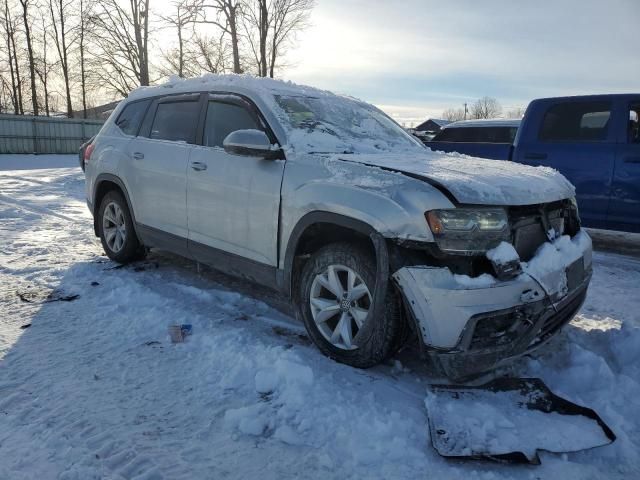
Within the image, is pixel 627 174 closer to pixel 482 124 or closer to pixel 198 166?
pixel 482 124

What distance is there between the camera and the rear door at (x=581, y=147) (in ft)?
19.9

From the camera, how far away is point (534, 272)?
2629 mm

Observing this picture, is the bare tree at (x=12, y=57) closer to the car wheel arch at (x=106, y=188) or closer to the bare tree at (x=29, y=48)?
the bare tree at (x=29, y=48)

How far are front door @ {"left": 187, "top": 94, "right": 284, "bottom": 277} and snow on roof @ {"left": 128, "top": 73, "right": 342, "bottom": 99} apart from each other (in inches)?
4.9

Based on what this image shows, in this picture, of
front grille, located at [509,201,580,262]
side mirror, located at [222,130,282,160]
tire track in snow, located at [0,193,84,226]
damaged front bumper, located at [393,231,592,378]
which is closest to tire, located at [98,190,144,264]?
side mirror, located at [222,130,282,160]

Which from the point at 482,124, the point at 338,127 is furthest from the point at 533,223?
the point at 482,124

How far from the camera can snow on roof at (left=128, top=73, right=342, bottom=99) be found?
3.96 meters

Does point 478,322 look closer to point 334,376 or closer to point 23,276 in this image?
point 334,376

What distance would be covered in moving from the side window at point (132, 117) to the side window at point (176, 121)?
30cm

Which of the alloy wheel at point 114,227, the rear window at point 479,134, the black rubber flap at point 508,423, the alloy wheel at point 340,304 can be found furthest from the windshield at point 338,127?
the rear window at point 479,134

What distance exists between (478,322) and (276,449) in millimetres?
1176

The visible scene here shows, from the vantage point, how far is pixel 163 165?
173 inches

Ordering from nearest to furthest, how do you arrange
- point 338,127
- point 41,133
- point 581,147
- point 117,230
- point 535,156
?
1. point 338,127
2. point 117,230
3. point 581,147
4. point 535,156
5. point 41,133

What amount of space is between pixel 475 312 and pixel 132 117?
4.11 metres
